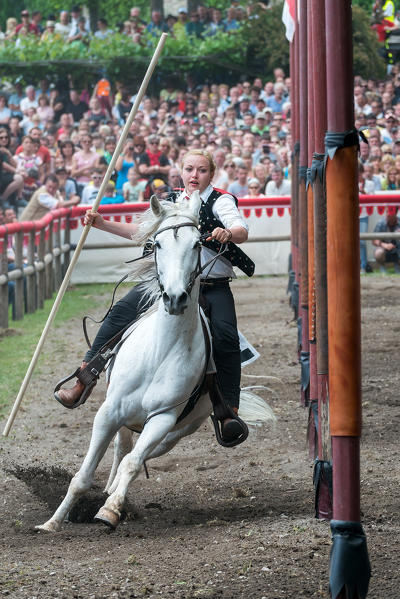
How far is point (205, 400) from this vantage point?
23.0ft

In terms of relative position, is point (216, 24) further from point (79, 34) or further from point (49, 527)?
point (49, 527)

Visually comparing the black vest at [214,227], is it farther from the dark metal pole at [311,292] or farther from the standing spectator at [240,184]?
the standing spectator at [240,184]

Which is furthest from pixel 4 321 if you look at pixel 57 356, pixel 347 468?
pixel 347 468

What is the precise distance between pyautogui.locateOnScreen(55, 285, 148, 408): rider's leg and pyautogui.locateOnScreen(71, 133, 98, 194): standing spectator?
13.2 metres

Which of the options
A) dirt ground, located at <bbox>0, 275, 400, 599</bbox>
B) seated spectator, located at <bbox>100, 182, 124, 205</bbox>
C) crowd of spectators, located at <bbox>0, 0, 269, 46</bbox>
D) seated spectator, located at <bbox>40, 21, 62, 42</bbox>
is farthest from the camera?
crowd of spectators, located at <bbox>0, 0, 269, 46</bbox>

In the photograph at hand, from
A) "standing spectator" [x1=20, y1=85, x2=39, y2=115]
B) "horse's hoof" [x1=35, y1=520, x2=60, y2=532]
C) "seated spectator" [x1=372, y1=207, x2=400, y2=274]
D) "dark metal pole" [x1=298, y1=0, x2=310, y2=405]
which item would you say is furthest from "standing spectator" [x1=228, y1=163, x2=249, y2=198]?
"horse's hoof" [x1=35, y1=520, x2=60, y2=532]

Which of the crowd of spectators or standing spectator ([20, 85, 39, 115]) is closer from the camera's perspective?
standing spectator ([20, 85, 39, 115])

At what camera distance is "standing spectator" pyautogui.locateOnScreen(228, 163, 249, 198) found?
19312 millimetres

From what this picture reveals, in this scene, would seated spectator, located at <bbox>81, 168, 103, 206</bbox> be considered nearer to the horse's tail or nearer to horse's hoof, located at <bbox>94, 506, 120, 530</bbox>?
the horse's tail

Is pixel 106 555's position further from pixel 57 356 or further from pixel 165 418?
pixel 57 356

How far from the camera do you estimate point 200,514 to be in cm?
690

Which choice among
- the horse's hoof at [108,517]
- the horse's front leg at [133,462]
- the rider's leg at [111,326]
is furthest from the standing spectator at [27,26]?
the horse's hoof at [108,517]

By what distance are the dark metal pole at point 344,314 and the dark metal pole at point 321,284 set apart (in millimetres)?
1564

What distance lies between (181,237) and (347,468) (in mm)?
1883
